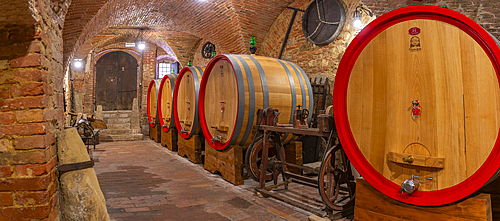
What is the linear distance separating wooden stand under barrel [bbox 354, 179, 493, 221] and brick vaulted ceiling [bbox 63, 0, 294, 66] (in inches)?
202

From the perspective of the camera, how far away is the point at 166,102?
750 cm

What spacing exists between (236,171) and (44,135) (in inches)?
94.7

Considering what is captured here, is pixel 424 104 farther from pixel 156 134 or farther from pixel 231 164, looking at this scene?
pixel 156 134

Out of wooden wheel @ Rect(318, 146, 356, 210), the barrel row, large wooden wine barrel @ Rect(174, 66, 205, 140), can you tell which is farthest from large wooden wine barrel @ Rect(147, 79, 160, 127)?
wooden wheel @ Rect(318, 146, 356, 210)

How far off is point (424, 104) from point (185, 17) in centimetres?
726

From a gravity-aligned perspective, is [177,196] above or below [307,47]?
below

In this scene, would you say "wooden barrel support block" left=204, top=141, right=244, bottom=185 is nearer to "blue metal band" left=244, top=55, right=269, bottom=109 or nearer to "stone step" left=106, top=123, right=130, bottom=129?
"blue metal band" left=244, top=55, right=269, bottom=109

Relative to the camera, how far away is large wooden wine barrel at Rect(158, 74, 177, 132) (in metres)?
6.93

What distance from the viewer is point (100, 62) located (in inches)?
567

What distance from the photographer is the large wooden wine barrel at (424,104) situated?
148cm

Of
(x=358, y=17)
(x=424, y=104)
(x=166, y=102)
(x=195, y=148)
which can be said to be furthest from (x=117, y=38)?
(x=424, y=104)

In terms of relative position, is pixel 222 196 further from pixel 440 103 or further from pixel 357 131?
pixel 440 103

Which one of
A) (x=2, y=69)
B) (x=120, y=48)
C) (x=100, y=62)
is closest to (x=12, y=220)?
(x=2, y=69)

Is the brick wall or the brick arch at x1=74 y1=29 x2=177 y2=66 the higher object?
the brick arch at x1=74 y1=29 x2=177 y2=66
